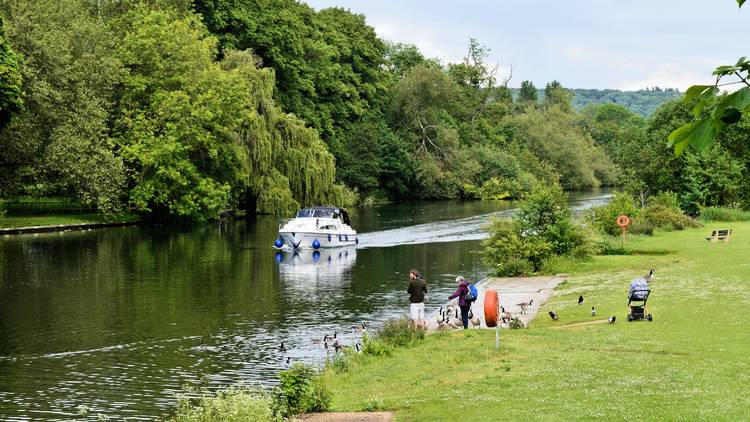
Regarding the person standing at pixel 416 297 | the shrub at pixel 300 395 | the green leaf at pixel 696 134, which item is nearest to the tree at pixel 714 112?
the green leaf at pixel 696 134

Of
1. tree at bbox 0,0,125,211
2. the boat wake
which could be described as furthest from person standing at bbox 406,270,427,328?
tree at bbox 0,0,125,211

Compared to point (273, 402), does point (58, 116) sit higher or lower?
higher

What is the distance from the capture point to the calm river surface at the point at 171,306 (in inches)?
782

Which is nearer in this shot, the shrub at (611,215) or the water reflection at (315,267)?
the water reflection at (315,267)

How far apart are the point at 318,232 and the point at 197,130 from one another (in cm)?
1739

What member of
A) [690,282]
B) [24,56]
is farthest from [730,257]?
[24,56]

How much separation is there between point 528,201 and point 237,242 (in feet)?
72.1

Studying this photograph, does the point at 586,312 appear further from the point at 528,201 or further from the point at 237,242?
the point at 237,242

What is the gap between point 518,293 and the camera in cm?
3219

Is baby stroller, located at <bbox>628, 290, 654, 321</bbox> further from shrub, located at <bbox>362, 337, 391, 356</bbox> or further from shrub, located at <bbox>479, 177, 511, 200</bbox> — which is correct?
shrub, located at <bbox>479, 177, 511, 200</bbox>

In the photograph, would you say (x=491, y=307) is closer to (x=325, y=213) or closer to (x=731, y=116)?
(x=731, y=116)

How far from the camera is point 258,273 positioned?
135 feet

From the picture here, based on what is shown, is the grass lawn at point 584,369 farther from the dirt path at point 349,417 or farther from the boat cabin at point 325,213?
the boat cabin at point 325,213

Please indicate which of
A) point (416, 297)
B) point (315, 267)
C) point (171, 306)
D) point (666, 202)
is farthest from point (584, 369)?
point (666, 202)
